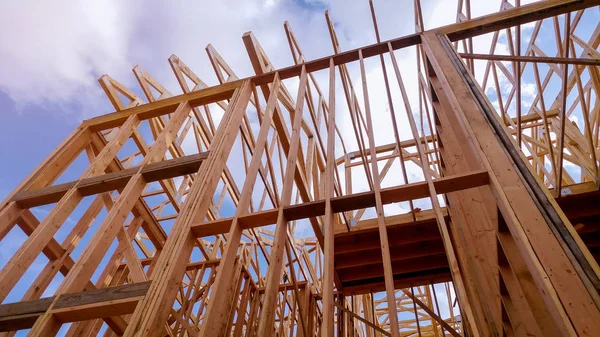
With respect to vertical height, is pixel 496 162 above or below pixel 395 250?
below

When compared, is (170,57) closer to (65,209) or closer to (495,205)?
(65,209)

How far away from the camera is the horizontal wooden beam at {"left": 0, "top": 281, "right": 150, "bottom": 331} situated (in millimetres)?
3160

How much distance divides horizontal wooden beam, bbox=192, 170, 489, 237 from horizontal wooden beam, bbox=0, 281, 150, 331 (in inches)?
32.0

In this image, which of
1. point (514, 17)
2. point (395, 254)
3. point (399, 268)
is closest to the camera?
point (514, 17)

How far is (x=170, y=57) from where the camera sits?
7.89m

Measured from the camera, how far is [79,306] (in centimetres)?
318

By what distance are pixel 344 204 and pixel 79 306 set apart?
2.44 meters

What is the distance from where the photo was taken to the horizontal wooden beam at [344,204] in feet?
11.3

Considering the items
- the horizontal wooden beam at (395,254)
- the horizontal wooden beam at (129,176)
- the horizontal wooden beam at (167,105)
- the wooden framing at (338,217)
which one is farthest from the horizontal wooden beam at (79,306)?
the horizontal wooden beam at (395,254)

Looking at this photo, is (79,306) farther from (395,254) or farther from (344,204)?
(395,254)

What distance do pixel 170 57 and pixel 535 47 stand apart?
7973 millimetres

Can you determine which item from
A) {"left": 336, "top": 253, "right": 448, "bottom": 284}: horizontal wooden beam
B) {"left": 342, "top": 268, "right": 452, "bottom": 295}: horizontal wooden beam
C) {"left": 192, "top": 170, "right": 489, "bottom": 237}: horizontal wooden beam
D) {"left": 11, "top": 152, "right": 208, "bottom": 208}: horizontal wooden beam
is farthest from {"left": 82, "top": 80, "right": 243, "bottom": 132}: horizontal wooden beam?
{"left": 342, "top": 268, "right": 452, "bottom": 295}: horizontal wooden beam

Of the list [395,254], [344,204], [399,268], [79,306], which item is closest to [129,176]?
[79,306]

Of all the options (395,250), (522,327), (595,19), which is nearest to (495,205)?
(522,327)
